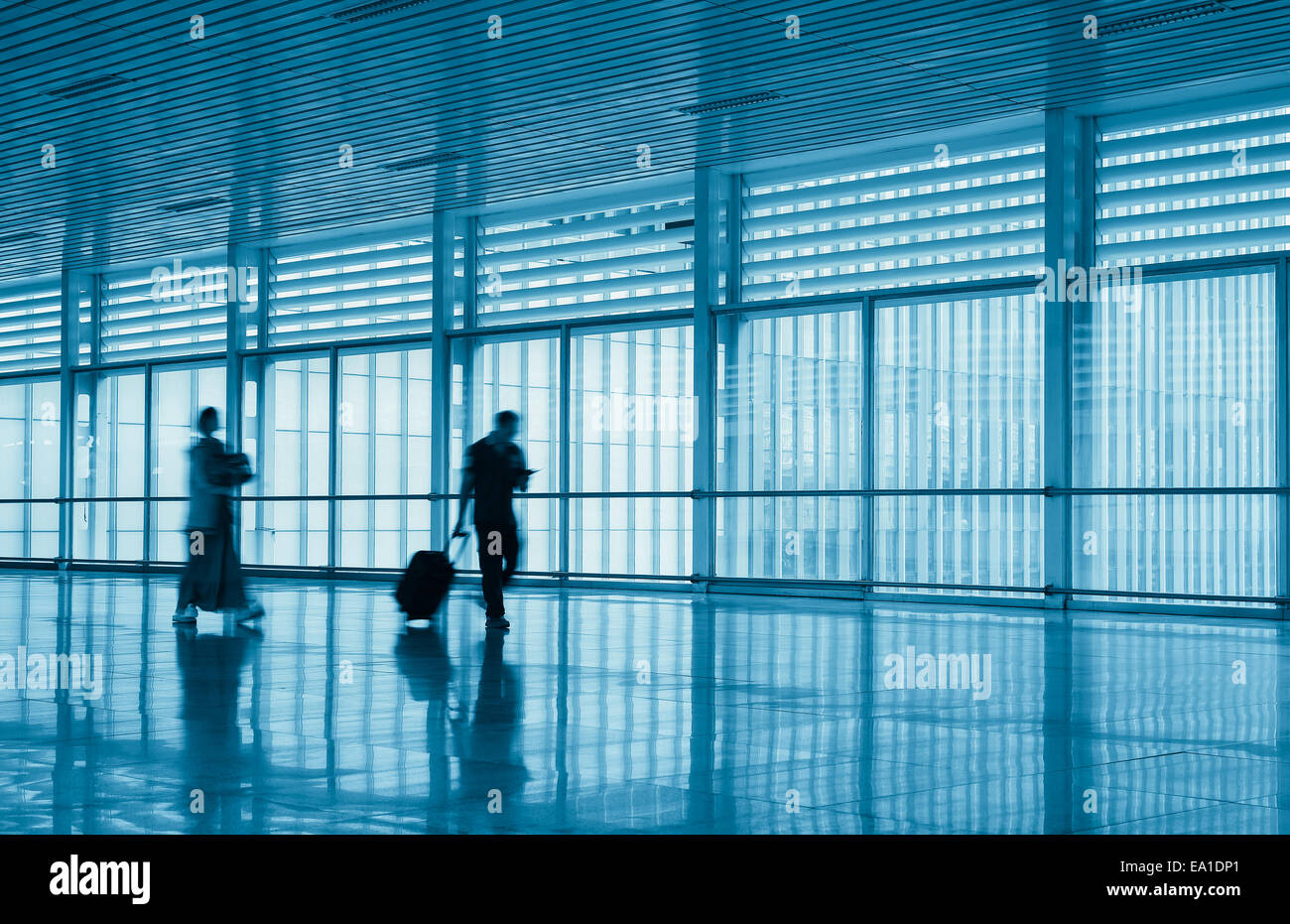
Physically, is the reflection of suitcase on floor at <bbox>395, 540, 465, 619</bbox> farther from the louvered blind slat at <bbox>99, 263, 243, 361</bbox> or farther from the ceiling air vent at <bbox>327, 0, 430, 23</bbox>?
the louvered blind slat at <bbox>99, 263, 243, 361</bbox>

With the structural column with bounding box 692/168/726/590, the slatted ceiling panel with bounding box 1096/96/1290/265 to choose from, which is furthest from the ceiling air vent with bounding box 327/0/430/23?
the slatted ceiling panel with bounding box 1096/96/1290/265

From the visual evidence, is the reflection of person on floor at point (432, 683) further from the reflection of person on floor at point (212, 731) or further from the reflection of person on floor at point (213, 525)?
the reflection of person on floor at point (213, 525)

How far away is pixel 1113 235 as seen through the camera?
47.7ft

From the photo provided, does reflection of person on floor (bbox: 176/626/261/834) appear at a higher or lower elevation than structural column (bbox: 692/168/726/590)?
lower

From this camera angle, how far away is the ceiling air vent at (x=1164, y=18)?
37.5ft

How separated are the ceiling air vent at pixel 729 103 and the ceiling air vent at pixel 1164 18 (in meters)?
3.06

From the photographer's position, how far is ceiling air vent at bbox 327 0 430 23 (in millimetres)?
11523

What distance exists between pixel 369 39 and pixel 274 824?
936cm

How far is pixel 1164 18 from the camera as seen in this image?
1169 centimetres

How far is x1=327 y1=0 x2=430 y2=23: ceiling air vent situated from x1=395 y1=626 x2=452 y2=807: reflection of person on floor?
4566 mm

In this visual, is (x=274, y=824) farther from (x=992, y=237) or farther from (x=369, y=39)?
(x=992, y=237)

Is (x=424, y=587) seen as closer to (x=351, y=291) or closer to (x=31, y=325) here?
(x=351, y=291)

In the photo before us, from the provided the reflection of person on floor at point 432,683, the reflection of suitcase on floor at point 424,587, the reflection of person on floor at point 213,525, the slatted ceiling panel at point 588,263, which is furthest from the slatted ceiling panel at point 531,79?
the reflection of person on floor at point 432,683
